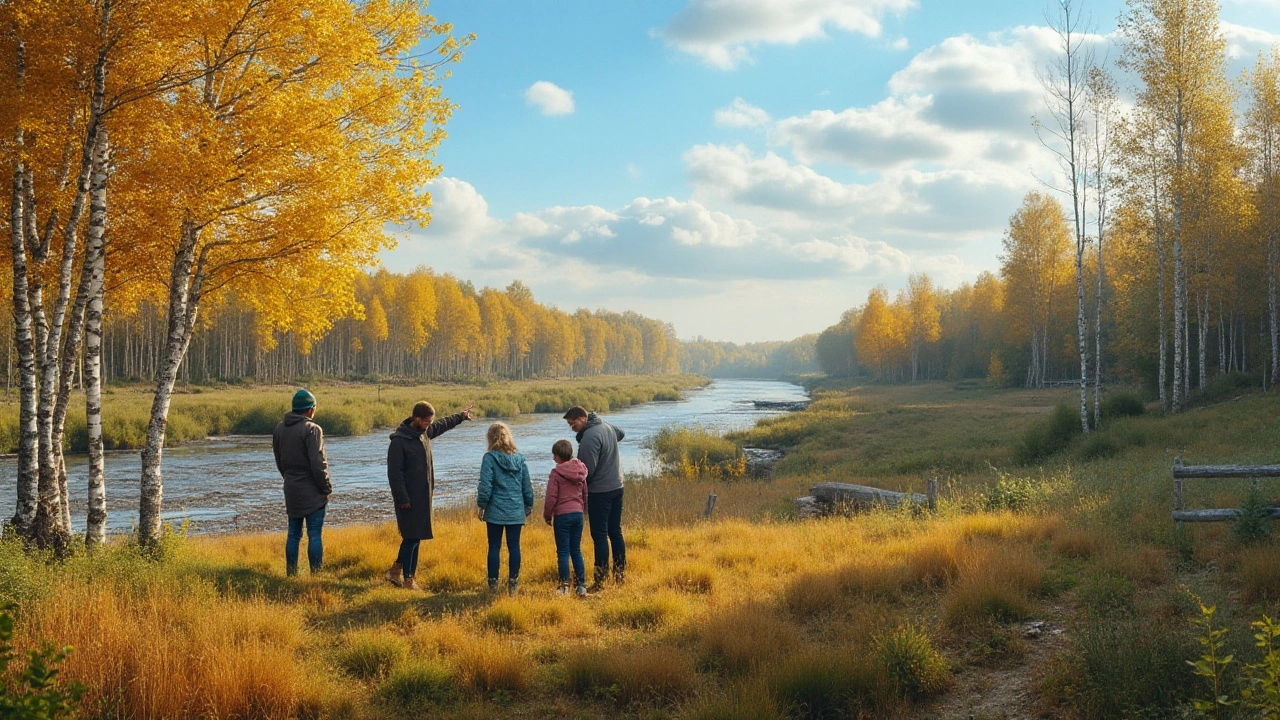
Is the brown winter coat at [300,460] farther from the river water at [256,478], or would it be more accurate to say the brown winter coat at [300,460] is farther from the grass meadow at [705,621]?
the river water at [256,478]

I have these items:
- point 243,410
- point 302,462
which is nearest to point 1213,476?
point 302,462

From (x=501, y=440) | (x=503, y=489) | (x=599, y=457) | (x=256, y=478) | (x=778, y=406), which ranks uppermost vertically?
(x=501, y=440)

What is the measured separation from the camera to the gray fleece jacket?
26.7ft

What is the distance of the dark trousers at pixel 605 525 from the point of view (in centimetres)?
826

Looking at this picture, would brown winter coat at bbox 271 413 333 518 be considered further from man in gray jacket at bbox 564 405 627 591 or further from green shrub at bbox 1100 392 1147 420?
green shrub at bbox 1100 392 1147 420

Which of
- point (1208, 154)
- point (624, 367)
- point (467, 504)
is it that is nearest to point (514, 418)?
point (467, 504)

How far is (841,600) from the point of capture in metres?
7.40

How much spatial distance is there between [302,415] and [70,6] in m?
5.20

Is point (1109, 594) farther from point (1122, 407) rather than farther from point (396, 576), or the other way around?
point (1122, 407)

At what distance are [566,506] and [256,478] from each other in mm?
18795

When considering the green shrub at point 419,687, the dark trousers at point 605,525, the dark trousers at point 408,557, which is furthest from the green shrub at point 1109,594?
the dark trousers at point 408,557

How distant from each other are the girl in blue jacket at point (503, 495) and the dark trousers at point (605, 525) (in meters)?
0.79

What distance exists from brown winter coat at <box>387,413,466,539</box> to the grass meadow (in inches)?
30.9

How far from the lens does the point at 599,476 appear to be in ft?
26.9
